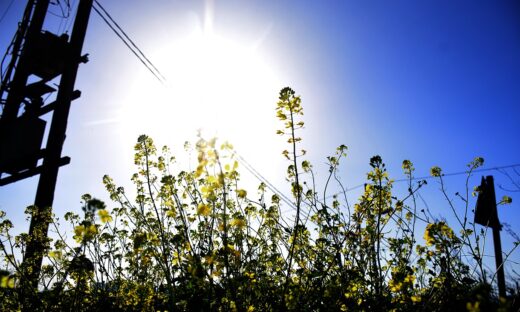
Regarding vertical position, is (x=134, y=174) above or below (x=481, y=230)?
above

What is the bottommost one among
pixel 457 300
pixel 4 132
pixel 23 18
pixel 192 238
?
pixel 457 300

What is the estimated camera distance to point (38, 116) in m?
5.09

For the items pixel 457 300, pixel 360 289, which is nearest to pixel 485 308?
pixel 457 300

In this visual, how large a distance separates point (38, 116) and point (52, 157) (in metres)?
1.32

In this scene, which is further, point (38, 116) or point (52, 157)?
point (38, 116)

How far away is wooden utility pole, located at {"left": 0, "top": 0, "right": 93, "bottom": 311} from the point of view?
3.82 meters

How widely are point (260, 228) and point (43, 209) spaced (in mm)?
2976

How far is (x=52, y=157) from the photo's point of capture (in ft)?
14.2

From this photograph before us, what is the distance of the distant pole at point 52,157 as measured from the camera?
3.73 meters

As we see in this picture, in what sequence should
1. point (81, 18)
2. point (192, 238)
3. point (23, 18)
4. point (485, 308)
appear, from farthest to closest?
point (23, 18) → point (81, 18) → point (192, 238) → point (485, 308)

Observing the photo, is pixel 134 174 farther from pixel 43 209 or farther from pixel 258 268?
pixel 258 268

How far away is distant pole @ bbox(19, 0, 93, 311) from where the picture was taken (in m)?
3.73

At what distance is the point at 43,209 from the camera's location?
3951 mm

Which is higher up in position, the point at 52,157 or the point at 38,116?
the point at 38,116
